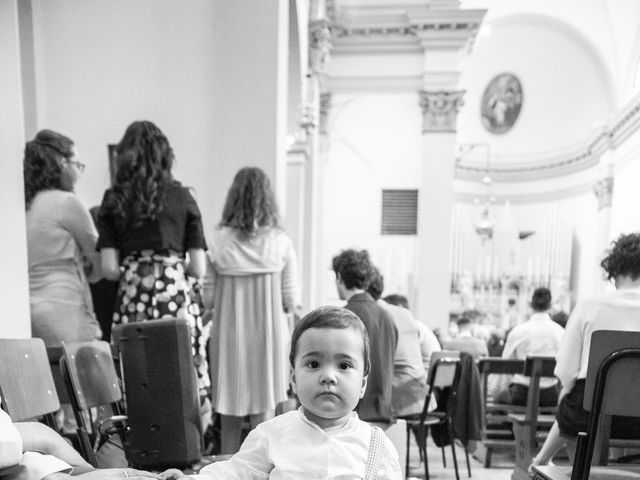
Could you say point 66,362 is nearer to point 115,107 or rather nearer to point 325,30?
point 115,107

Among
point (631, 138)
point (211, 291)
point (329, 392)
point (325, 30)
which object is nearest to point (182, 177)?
point (211, 291)

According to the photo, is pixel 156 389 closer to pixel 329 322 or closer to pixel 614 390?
pixel 329 322

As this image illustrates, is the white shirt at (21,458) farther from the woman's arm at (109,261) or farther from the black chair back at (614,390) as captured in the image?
the black chair back at (614,390)

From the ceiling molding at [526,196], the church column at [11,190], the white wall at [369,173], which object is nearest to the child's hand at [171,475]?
the church column at [11,190]

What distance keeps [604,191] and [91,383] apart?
447 inches

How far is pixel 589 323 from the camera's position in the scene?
2.48 meters

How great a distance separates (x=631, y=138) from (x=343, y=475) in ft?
34.4

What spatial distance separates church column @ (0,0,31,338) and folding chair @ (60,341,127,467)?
28 cm

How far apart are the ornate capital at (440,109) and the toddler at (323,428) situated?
24.7 ft

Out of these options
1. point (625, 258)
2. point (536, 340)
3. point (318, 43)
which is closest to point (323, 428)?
point (625, 258)

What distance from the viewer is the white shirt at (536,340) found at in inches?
181

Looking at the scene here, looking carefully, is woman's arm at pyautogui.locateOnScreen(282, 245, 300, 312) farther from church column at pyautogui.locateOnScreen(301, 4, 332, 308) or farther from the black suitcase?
church column at pyautogui.locateOnScreen(301, 4, 332, 308)

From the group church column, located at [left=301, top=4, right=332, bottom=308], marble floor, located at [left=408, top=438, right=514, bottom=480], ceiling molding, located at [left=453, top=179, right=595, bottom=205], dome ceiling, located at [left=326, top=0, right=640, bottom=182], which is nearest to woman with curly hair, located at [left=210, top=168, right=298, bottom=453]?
marble floor, located at [left=408, top=438, right=514, bottom=480]

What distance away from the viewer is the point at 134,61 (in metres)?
4.17
